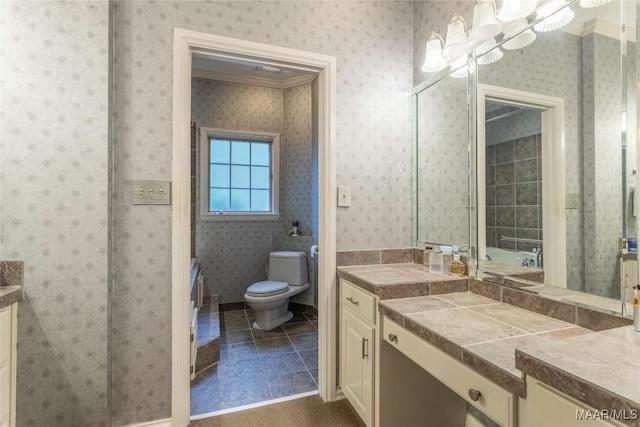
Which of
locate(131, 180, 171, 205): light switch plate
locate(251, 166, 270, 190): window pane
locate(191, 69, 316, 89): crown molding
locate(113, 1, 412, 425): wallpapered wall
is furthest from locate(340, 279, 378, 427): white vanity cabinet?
locate(191, 69, 316, 89): crown molding

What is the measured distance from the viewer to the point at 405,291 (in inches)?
53.2

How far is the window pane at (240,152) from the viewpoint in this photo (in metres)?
3.74

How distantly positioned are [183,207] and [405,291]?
3.98 ft

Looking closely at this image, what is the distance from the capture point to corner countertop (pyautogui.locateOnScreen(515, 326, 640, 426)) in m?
0.51

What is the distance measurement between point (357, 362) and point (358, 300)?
330mm

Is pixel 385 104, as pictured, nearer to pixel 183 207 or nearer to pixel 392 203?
pixel 392 203

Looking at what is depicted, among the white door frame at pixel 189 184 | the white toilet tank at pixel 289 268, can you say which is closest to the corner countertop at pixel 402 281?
the white door frame at pixel 189 184

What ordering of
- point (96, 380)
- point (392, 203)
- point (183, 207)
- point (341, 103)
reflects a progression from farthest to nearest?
1. point (392, 203)
2. point (341, 103)
3. point (183, 207)
4. point (96, 380)

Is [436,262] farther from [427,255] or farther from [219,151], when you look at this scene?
[219,151]

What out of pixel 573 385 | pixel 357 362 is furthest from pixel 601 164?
pixel 357 362

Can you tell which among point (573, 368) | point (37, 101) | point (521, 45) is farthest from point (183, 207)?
point (521, 45)

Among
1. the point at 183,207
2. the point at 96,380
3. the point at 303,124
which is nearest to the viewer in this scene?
the point at 96,380

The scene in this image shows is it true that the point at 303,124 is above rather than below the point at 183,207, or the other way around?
above

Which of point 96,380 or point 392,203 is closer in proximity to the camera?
point 96,380
